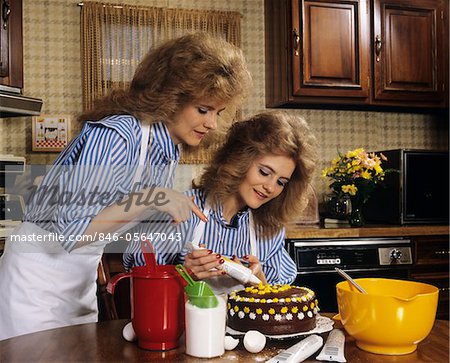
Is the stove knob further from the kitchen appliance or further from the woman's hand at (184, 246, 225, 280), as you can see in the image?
the kitchen appliance

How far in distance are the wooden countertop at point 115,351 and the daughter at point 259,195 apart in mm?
545

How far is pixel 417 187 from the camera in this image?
10.7ft

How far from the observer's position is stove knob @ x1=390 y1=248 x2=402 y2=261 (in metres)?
3.03

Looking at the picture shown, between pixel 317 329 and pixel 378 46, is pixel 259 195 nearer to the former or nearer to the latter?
pixel 317 329

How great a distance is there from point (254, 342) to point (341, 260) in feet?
6.39

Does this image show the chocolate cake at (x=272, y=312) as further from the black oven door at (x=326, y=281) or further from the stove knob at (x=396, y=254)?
the stove knob at (x=396, y=254)

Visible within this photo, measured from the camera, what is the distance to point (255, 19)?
357 centimetres

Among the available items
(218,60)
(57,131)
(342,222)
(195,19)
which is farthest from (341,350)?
(195,19)

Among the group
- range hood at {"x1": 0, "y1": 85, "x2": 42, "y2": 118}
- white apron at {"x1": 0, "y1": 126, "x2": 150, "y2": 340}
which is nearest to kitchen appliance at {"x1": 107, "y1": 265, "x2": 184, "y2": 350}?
white apron at {"x1": 0, "y1": 126, "x2": 150, "y2": 340}

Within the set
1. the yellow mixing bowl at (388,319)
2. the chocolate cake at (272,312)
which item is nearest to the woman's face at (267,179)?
the chocolate cake at (272,312)

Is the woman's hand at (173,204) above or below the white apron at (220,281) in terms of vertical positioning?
above

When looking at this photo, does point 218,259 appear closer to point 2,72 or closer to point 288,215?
point 288,215

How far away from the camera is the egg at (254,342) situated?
3.53ft

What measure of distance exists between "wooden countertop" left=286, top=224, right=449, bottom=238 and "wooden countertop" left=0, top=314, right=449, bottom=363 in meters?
1.68
